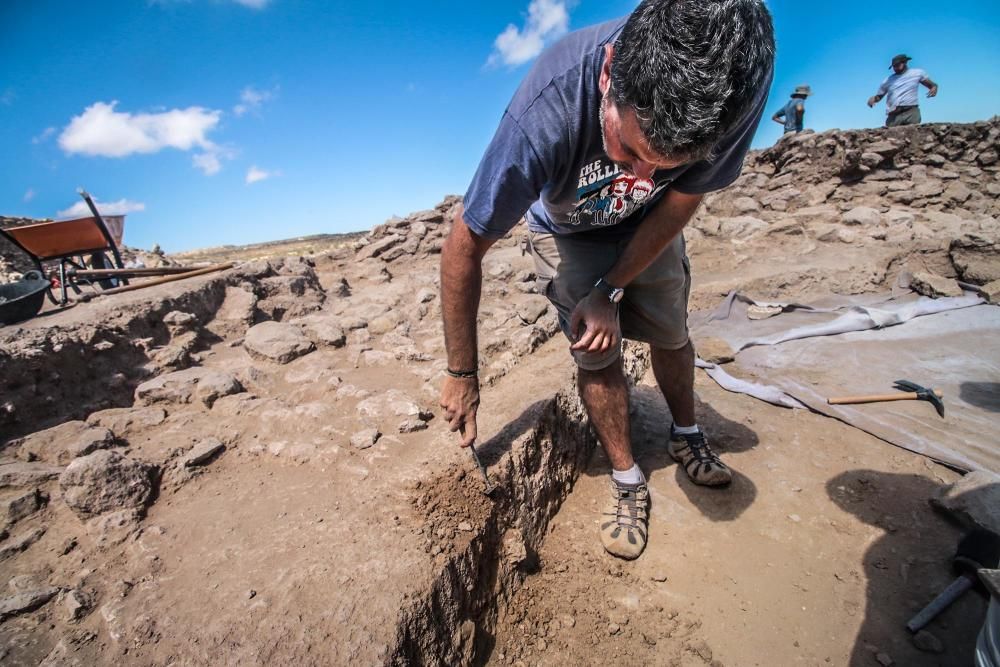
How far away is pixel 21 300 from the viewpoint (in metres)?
3.70

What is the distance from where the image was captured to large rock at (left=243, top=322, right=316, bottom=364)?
9.66 feet

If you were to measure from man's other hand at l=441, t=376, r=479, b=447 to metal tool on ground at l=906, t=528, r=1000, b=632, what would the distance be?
5.25 feet

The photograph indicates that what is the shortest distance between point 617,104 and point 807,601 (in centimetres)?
182

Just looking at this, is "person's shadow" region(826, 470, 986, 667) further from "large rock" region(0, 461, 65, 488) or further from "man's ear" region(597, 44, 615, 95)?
"large rock" region(0, 461, 65, 488)

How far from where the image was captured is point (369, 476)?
1803 millimetres

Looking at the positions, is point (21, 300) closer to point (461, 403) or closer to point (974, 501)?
point (461, 403)

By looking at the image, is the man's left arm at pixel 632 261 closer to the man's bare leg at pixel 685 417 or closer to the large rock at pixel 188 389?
the man's bare leg at pixel 685 417

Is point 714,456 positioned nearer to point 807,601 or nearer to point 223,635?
point 807,601

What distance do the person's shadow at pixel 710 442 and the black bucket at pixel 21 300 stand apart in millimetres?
4839

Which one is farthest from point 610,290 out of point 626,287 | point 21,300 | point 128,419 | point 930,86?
point 930,86

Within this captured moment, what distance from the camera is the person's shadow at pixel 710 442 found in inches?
77.9

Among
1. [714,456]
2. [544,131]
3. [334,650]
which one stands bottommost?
[714,456]

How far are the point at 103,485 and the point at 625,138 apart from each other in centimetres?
215

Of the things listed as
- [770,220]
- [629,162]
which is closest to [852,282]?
[770,220]
